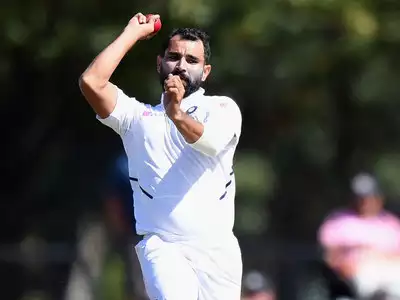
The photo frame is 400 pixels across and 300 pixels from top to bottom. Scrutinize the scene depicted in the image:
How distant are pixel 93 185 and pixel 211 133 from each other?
Answer: 10475mm

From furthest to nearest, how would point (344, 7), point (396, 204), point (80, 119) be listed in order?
point (80, 119), point (396, 204), point (344, 7)

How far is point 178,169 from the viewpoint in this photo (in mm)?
7449

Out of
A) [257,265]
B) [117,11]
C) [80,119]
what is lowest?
[257,265]

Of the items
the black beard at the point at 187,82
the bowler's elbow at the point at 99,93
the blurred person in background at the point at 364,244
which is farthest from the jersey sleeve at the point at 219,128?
the blurred person in background at the point at 364,244

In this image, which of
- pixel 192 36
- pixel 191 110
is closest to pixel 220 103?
pixel 191 110

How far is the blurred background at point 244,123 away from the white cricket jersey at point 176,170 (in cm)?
462

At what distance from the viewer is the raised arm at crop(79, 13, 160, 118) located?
24.0ft

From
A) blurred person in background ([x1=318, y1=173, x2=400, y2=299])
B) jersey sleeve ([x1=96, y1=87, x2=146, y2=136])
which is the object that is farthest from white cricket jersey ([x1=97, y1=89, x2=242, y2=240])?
blurred person in background ([x1=318, y1=173, x2=400, y2=299])

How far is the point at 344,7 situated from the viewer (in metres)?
14.8

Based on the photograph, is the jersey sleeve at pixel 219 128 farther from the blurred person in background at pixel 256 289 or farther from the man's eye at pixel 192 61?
the blurred person in background at pixel 256 289

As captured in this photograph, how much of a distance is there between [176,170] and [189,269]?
52cm

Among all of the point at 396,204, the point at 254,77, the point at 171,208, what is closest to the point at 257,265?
the point at 396,204

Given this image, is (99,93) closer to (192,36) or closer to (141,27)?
(141,27)

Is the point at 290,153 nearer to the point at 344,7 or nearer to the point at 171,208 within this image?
the point at 344,7
